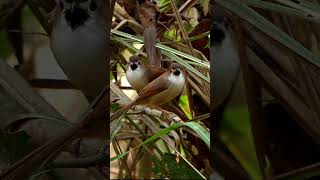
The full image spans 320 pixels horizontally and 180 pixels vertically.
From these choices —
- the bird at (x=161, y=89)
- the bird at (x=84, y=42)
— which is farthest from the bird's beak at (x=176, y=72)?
the bird at (x=84, y=42)

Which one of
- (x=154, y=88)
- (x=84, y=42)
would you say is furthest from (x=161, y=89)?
(x=84, y=42)

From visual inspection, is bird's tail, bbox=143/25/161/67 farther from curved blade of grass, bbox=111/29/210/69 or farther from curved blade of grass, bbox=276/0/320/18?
curved blade of grass, bbox=276/0/320/18

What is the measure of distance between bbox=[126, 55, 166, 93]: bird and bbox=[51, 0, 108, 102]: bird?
0.57 ft

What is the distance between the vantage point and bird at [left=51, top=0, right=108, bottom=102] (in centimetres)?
58

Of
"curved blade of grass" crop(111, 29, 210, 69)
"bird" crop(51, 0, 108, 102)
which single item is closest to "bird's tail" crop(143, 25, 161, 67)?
"curved blade of grass" crop(111, 29, 210, 69)

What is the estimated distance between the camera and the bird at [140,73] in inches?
29.9

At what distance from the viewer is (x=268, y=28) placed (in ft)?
1.87

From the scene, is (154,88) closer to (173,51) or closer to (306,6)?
(173,51)

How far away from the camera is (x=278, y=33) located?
0.57 meters

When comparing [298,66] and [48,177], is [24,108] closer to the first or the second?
[48,177]

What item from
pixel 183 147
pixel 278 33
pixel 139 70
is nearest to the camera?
pixel 278 33

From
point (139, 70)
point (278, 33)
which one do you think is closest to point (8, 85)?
point (139, 70)

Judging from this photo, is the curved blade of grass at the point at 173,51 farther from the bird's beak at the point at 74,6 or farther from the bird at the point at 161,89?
the bird's beak at the point at 74,6

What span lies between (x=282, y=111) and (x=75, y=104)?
24cm
